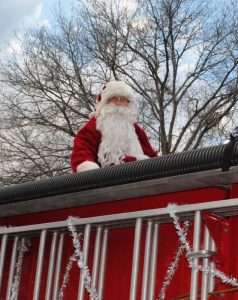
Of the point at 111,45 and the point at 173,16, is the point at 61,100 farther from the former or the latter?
the point at 173,16

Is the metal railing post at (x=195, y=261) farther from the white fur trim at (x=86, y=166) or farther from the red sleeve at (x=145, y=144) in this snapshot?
the red sleeve at (x=145, y=144)

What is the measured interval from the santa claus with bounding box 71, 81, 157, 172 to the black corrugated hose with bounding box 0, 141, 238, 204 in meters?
0.68

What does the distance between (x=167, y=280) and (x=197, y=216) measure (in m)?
0.40

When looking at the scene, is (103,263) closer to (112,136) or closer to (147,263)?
(147,263)

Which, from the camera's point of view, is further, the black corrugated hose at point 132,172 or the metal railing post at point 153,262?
the metal railing post at point 153,262

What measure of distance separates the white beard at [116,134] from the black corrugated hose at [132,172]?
92 cm

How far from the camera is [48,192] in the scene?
247cm

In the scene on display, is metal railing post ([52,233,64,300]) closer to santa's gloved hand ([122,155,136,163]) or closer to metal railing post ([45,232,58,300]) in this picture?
metal railing post ([45,232,58,300])

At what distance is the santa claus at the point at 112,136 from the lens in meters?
3.43

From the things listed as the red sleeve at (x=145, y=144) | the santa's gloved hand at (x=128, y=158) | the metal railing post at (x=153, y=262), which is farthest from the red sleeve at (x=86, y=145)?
the metal railing post at (x=153, y=262)

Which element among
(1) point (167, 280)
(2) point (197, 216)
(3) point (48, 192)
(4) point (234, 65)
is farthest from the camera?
(4) point (234, 65)

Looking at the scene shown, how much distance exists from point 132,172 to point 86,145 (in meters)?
1.40

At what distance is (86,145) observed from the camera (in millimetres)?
3527

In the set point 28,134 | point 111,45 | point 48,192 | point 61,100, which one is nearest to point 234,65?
point 111,45
